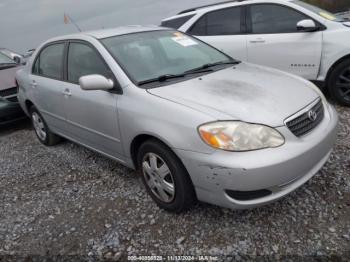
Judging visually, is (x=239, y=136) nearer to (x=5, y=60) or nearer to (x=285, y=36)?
(x=285, y=36)

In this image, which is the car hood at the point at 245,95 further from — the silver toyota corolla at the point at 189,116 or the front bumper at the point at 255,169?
the front bumper at the point at 255,169

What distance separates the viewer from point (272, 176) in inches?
89.0

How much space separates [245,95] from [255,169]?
69 centimetres

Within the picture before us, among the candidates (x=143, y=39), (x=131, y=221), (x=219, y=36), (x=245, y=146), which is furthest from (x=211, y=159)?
(x=219, y=36)

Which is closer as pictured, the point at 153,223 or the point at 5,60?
the point at 153,223

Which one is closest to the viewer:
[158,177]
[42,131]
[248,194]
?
[248,194]

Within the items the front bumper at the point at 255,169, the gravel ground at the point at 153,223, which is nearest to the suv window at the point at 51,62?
the gravel ground at the point at 153,223

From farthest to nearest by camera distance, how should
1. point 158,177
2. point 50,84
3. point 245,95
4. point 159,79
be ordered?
point 50,84
point 159,79
point 158,177
point 245,95

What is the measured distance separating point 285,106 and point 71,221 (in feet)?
6.88

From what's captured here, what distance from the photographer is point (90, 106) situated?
129 inches

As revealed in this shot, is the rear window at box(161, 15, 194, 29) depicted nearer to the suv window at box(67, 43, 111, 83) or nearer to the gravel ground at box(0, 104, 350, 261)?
the suv window at box(67, 43, 111, 83)

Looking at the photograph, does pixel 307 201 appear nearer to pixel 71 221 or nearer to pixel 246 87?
pixel 246 87

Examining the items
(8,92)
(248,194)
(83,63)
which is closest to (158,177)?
(248,194)

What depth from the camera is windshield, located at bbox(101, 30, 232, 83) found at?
3.07m
